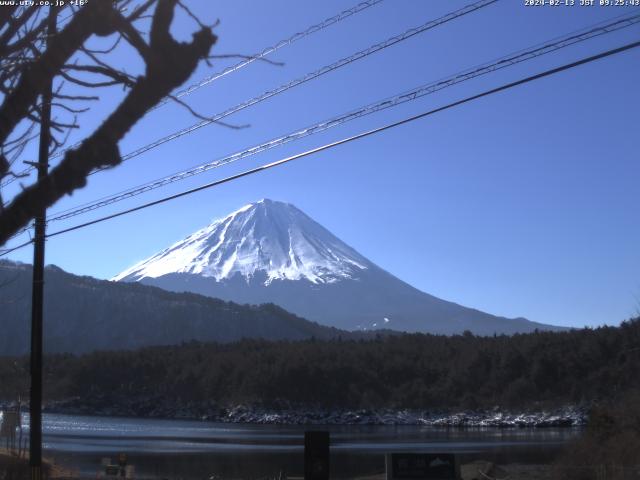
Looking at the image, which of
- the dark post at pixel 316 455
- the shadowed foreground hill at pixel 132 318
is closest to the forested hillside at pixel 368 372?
the shadowed foreground hill at pixel 132 318

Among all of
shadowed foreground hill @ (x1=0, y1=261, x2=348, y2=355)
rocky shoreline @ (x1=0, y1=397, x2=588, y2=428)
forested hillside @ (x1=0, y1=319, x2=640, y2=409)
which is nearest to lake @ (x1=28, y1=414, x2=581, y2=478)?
rocky shoreline @ (x1=0, y1=397, x2=588, y2=428)

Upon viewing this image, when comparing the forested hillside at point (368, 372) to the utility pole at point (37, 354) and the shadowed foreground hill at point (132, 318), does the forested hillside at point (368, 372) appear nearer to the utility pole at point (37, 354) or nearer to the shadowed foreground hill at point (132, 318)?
the shadowed foreground hill at point (132, 318)

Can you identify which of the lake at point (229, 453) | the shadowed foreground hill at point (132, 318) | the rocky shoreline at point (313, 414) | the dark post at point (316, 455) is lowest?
the rocky shoreline at point (313, 414)

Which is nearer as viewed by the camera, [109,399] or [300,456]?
[300,456]

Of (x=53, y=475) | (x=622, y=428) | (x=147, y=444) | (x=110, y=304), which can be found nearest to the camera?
(x=53, y=475)

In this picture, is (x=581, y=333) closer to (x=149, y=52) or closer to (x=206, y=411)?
(x=206, y=411)

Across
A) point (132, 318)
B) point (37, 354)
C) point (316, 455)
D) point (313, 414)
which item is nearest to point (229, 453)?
point (37, 354)

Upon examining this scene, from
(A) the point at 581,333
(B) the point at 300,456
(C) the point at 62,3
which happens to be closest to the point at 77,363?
(A) the point at 581,333

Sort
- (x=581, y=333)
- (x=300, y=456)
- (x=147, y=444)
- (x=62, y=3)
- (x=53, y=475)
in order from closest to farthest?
(x=62, y=3)
(x=53, y=475)
(x=300, y=456)
(x=147, y=444)
(x=581, y=333)
